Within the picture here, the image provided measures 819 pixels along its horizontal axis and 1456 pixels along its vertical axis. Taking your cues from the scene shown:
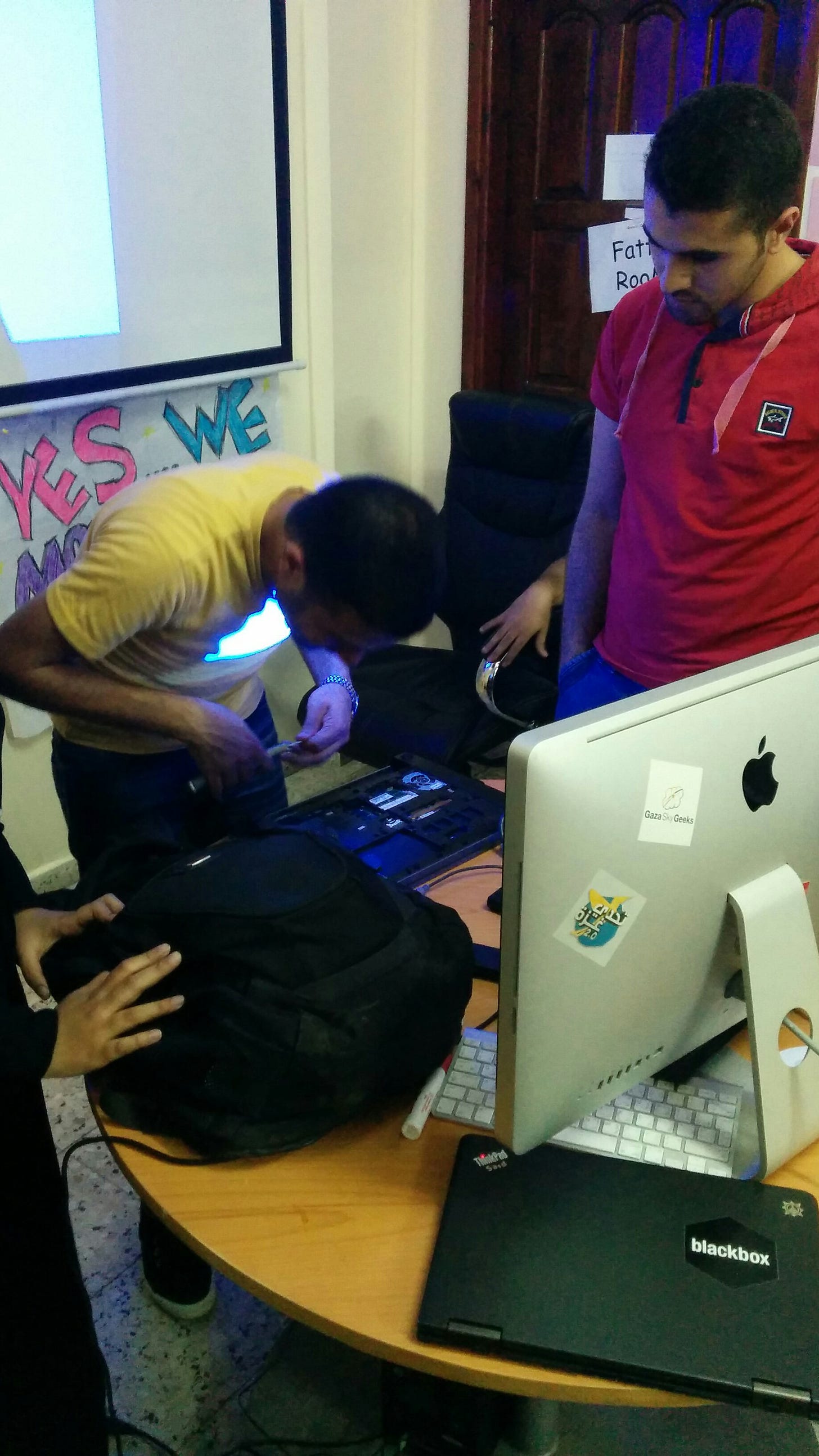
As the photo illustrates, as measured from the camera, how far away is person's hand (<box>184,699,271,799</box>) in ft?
4.84

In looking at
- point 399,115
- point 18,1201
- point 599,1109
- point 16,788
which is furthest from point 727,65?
point 18,1201

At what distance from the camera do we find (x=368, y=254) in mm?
2961

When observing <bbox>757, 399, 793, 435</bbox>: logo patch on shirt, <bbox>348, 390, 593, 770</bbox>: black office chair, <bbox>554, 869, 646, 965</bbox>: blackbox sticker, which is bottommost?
<bbox>348, 390, 593, 770</bbox>: black office chair

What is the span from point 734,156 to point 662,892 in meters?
0.96

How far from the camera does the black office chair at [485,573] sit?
2.40 metres

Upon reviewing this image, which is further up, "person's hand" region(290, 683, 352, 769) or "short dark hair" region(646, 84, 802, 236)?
"short dark hair" region(646, 84, 802, 236)

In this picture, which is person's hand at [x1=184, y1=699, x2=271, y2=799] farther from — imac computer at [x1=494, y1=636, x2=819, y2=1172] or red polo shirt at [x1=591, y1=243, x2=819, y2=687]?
imac computer at [x1=494, y1=636, x2=819, y2=1172]

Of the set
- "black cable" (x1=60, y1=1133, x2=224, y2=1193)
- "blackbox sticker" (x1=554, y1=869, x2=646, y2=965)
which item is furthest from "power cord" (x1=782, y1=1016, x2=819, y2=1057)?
"black cable" (x1=60, y1=1133, x2=224, y2=1193)

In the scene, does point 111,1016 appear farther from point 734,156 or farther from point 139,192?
point 139,192

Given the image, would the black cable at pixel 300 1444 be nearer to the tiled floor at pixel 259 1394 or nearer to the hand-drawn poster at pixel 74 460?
the tiled floor at pixel 259 1394

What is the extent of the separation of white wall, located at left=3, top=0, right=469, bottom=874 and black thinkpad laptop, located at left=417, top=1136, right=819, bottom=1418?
70.1 inches

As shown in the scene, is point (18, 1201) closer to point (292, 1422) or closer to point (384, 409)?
point (292, 1422)

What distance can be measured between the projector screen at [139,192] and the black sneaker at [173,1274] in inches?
60.0

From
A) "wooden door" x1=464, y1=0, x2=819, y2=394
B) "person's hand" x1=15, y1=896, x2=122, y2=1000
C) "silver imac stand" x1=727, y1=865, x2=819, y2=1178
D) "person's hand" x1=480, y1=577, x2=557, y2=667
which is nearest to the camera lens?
"silver imac stand" x1=727, y1=865, x2=819, y2=1178
